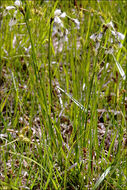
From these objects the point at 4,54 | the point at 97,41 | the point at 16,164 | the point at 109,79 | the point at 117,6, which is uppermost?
the point at 117,6

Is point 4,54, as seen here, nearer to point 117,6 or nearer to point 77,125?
point 77,125

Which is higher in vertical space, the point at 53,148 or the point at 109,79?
the point at 109,79

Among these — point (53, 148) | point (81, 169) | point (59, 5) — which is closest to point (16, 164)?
point (53, 148)

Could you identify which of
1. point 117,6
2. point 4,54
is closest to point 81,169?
point 4,54

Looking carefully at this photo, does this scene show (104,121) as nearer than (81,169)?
No

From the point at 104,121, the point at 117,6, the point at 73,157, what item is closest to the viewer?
the point at 73,157

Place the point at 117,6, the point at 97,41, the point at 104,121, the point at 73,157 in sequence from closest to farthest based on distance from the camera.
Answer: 1. the point at 97,41
2. the point at 73,157
3. the point at 104,121
4. the point at 117,6
